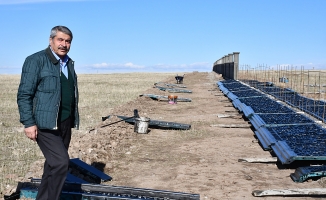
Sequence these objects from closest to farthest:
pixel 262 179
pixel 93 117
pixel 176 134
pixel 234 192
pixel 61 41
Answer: pixel 61 41 → pixel 234 192 → pixel 262 179 → pixel 176 134 → pixel 93 117

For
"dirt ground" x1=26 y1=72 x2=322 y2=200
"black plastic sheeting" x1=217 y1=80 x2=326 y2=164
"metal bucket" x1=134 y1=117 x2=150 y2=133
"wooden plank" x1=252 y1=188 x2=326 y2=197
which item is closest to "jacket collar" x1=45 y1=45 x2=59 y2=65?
"dirt ground" x1=26 y1=72 x2=322 y2=200

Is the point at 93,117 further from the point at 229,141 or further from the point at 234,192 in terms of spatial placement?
the point at 234,192

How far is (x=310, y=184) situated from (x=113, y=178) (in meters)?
2.66

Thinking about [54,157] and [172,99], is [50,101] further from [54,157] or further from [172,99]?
[172,99]

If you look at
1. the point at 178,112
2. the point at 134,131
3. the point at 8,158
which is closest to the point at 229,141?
the point at 134,131

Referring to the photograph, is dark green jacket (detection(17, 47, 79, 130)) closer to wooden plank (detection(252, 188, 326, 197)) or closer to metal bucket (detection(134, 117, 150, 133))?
wooden plank (detection(252, 188, 326, 197))

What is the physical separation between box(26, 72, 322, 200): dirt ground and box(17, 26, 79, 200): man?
193cm

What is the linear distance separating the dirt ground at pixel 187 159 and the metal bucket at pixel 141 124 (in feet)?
0.37

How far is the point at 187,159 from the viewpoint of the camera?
700cm

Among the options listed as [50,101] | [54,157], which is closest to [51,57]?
[50,101]

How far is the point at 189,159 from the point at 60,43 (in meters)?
3.72

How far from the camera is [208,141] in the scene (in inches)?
334

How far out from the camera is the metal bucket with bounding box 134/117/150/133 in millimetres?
9102

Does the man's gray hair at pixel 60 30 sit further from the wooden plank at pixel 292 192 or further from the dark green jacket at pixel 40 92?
the wooden plank at pixel 292 192
